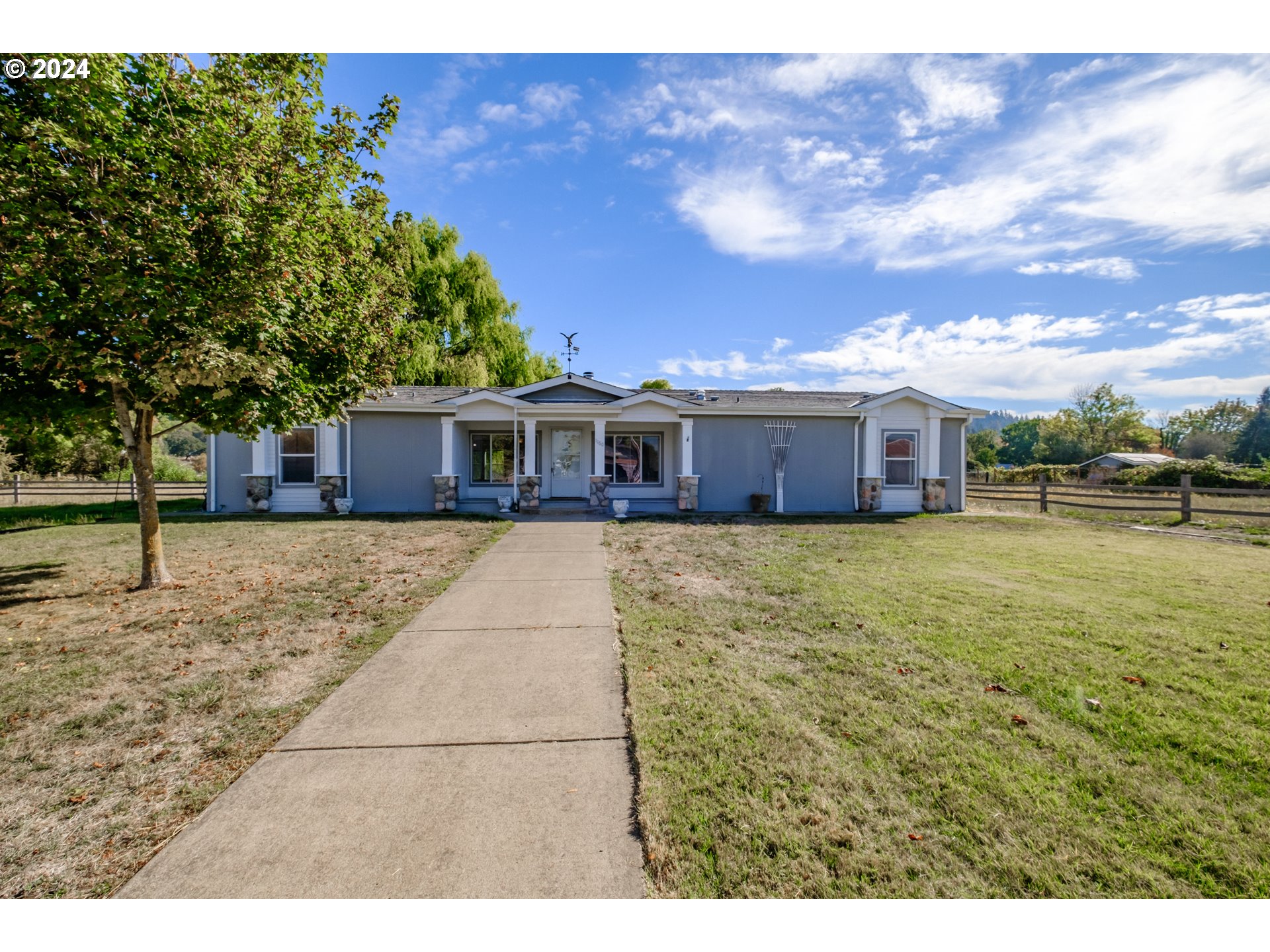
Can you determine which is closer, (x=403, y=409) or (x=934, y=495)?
(x=403, y=409)

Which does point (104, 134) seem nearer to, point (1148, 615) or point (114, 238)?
point (114, 238)

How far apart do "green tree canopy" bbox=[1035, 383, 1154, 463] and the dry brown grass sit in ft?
201

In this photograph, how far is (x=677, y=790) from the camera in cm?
258

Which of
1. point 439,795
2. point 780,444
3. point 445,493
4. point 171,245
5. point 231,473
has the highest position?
point 171,245

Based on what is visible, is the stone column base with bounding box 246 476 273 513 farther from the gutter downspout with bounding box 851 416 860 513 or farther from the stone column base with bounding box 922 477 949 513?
the stone column base with bounding box 922 477 949 513

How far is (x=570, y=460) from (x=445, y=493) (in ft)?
12.4


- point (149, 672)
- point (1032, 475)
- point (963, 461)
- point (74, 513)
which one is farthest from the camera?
point (1032, 475)

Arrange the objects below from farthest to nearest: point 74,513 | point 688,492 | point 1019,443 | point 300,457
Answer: point 1019,443
point 688,492
point 300,457
point 74,513

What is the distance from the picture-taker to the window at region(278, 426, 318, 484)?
46.7 feet

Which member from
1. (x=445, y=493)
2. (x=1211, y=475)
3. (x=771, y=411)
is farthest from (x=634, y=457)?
(x=1211, y=475)

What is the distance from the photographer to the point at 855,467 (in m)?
15.3

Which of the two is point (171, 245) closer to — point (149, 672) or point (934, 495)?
point (149, 672)

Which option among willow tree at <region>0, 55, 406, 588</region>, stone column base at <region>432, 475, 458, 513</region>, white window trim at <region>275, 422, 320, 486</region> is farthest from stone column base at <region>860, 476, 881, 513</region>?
white window trim at <region>275, 422, 320, 486</region>
